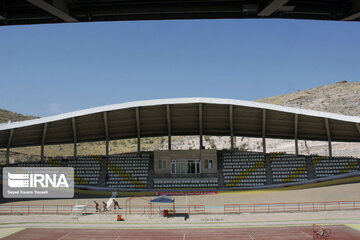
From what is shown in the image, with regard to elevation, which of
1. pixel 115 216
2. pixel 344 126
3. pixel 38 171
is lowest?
pixel 115 216

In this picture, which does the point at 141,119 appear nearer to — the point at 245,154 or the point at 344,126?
the point at 245,154

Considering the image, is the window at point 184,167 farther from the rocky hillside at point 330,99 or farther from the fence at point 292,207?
the rocky hillside at point 330,99

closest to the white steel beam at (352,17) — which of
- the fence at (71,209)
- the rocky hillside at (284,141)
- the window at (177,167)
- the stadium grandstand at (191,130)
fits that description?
the fence at (71,209)

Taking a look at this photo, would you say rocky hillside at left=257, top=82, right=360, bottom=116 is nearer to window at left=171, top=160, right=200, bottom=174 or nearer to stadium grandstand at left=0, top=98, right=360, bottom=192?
stadium grandstand at left=0, top=98, right=360, bottom=192

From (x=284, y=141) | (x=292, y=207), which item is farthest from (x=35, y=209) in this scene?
(x=284, y=141)

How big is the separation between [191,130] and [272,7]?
3790 centimetres

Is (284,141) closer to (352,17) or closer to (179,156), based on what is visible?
(179,156)

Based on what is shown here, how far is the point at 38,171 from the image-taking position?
38.7m

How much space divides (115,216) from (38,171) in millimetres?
17502

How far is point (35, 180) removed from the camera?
37094 mm

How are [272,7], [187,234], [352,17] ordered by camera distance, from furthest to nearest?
[187,234]
[352,17]
[272,7]

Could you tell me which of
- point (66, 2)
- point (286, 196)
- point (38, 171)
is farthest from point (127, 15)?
point (38, 171)

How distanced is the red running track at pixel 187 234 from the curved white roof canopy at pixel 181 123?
53.9ft

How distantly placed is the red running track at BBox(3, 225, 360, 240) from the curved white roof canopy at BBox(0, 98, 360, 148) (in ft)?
53.9
